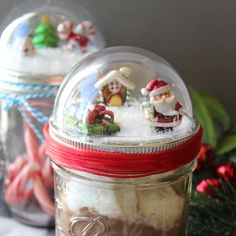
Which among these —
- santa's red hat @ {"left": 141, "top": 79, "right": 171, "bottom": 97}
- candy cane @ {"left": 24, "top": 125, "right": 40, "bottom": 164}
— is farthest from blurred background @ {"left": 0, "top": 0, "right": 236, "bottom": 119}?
santa's red hat @ {"left": 141, "top": 79, "right": 171, "bottom": 97}

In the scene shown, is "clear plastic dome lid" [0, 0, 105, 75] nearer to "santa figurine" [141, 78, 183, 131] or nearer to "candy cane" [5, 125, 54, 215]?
"candy cane" [5, 125, 54, 215]

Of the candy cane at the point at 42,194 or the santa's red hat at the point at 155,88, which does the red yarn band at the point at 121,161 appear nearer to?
the santa's red hat at the point at 155,88

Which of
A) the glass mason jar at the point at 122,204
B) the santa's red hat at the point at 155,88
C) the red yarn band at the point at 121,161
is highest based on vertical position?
the santa's red hat at the point at 155,88

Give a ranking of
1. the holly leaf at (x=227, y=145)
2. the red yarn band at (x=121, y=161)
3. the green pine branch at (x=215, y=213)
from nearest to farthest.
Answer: the red yarn band at (x=121, y=161) < the green pine branch at (x=215, y=213) < the holly leaf at (x=227, y=145)

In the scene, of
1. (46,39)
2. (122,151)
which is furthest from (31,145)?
(122,151)

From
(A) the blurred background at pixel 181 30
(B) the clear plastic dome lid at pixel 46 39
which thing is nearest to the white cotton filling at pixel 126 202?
(B) the clear plastic dome lid at pixel 46 39

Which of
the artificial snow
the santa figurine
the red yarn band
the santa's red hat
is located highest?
the santa's red hat

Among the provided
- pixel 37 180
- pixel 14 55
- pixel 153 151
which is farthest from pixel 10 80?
pixel 153 151
